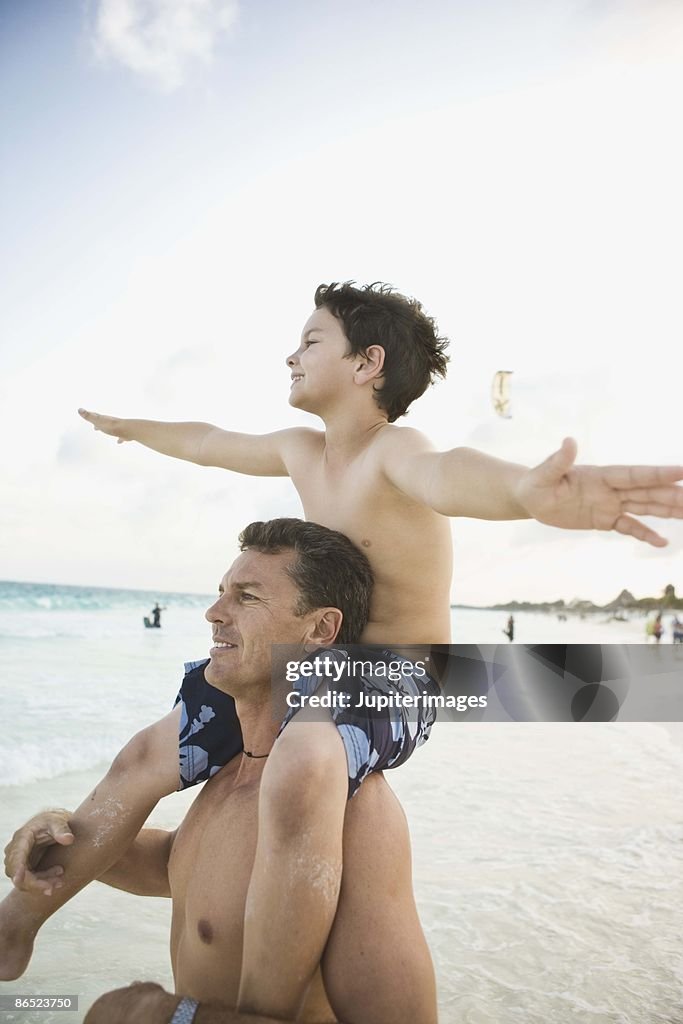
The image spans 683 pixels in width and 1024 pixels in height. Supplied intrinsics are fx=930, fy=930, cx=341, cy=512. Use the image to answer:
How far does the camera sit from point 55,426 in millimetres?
13742

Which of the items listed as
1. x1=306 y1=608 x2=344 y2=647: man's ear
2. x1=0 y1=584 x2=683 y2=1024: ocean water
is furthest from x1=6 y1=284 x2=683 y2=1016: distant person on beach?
x1=0 y1=584 x2=683 y2=1024: ocean water

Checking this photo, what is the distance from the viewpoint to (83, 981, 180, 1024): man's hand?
1413 mm

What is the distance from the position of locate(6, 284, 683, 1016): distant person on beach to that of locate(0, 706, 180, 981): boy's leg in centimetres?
1

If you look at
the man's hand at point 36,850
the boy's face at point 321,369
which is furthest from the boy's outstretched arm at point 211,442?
the man's hand at point 36,850

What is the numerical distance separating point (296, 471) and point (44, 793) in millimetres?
3309

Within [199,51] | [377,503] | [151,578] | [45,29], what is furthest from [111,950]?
[151,578]

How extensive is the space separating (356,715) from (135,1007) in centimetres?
56

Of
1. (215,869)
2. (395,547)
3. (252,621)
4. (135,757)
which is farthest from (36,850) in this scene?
(395,547)

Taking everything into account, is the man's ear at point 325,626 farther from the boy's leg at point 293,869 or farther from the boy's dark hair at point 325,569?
the boy's leg at point 293,869

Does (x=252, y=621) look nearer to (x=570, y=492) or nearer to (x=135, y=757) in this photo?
(x=135, y=757)

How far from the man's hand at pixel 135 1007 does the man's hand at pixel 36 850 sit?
15.9 inches

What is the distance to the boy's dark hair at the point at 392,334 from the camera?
6.89 ft

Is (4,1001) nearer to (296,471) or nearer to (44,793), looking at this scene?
(296,471)

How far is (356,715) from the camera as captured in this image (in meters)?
1.55
